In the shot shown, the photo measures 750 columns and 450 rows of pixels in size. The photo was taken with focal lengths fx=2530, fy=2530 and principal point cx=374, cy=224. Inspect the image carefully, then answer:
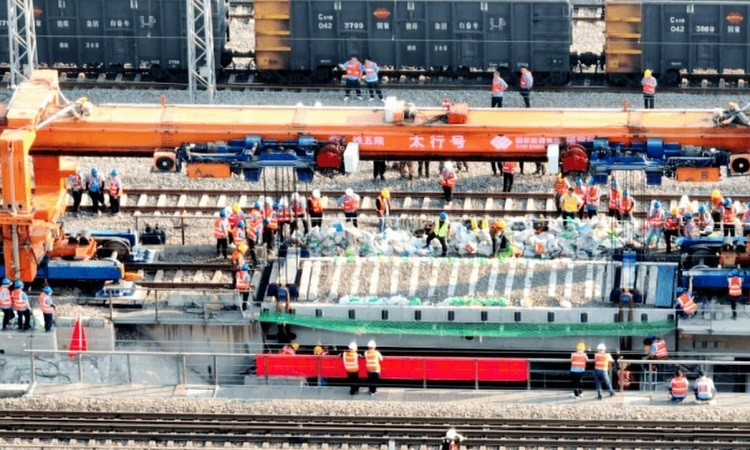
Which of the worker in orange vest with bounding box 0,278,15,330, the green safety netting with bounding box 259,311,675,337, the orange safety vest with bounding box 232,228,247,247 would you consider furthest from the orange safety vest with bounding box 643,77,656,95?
the worker in orange vest with bounding box 0,278,15,330

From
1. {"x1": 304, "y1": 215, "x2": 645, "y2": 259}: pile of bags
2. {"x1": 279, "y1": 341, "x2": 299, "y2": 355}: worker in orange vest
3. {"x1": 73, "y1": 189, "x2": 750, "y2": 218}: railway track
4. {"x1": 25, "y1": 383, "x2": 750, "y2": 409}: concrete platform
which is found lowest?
{"x1": 25, "y1": 383, "x2": 750, "y2": 409}: concrete platform

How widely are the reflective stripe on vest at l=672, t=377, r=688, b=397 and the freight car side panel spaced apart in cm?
1738

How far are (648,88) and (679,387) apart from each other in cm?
1482

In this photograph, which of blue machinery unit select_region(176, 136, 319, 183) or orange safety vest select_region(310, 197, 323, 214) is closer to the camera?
blue machinery unit select_region(176, 136, 319, 183)

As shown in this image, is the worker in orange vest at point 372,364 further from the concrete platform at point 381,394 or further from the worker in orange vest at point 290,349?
the worker in orange vest at point 290,349

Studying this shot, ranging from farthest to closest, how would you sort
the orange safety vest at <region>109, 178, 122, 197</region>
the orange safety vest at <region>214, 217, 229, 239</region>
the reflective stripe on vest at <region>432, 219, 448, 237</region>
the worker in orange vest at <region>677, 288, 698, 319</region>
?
the orange safety vest at <region>109, 178, 122, 197</region>, the orange safety vest at <region>214, 217, 229, 239</region>, the reflective stripe on vest at <region>432, 219, 448, 237</region>, the worker in orange vest at <region>677, 288, 698, 319</region>

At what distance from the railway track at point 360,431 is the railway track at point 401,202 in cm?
974

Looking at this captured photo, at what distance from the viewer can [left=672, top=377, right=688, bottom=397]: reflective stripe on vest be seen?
48656mm

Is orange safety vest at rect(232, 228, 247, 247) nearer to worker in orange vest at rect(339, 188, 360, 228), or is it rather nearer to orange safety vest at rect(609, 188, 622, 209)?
worker in orange vest at rect(339, 188, 360, 228)

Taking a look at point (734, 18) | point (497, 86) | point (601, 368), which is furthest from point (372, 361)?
point (734, 18)

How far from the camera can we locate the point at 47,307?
51719mm

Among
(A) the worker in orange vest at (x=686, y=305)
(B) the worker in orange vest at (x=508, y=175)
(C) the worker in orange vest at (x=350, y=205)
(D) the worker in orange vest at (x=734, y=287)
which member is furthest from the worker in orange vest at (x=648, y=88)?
(A) the worker in orange vest at (x=686, y=305)

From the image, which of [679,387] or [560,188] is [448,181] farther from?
[679,387]

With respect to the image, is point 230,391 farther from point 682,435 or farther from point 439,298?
point 682,435
